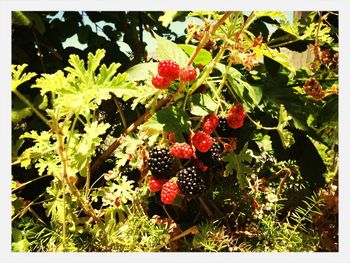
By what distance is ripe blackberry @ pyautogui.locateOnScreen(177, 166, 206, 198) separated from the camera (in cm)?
76

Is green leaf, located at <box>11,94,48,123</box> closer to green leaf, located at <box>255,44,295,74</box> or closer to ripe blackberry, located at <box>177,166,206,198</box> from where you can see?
ripe blackberry, located at <box>177,166,206,198</box>

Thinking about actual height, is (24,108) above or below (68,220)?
above

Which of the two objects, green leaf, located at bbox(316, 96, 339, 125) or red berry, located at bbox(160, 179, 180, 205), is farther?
green leaf, located at bbox(316, 96, 339, 125)

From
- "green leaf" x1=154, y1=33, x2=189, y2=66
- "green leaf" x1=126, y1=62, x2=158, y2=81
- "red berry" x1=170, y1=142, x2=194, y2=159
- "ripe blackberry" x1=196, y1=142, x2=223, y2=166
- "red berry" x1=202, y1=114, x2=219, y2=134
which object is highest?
"green leaf" x1=154, y1=33, x2=189, y2=66

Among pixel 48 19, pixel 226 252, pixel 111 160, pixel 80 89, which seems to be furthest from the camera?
pixel 111 160

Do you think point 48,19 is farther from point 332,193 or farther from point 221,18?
point 332,193

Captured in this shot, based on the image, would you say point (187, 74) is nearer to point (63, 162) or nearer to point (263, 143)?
point (63, 162)

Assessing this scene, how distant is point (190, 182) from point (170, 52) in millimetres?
248

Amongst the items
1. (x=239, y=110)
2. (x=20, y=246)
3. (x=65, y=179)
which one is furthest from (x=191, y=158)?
(x=20, y=246)

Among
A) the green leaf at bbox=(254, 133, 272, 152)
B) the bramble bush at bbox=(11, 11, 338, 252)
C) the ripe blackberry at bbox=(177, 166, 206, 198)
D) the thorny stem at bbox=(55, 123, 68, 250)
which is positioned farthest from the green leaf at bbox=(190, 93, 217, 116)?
the green leaf at bbox=(254, 133, 272, 152)

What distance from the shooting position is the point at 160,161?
776 millimetres
